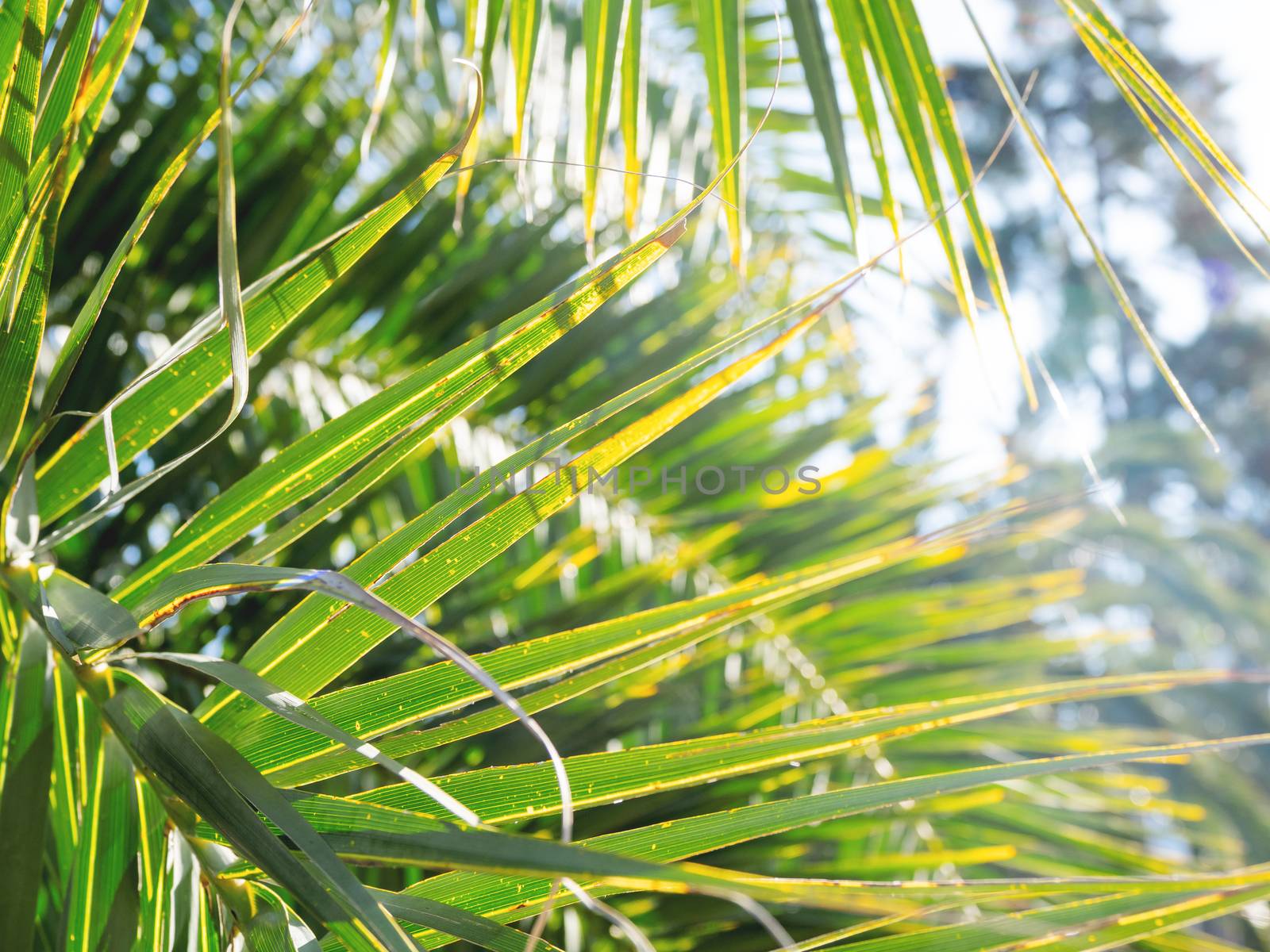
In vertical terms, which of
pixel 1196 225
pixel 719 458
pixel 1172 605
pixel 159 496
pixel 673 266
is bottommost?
pixel 159 496

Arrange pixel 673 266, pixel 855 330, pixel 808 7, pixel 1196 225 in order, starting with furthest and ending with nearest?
pixel 1196 225 < pixel 855 330 < pixel 673 266 < pixel 808 7

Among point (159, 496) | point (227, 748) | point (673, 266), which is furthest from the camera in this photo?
point (673, 266)

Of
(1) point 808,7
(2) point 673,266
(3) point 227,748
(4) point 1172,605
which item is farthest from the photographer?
(4) point 1172,605

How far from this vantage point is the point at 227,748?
0.27 m

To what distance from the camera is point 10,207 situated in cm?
35

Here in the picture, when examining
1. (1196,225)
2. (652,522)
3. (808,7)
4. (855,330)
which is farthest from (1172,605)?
(808,7)

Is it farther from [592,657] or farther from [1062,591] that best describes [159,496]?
[1062,591]

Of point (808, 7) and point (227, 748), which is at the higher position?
point (808, 7)

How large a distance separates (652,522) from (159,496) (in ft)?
1.75

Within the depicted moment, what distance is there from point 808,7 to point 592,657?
1.23ft

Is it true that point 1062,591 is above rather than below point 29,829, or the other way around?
above

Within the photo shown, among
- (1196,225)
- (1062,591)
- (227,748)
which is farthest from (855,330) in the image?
(1196,225)

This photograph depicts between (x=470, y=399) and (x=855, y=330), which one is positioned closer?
(x=470, y=399)

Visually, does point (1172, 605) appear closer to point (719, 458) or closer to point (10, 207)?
point (719, 458)
